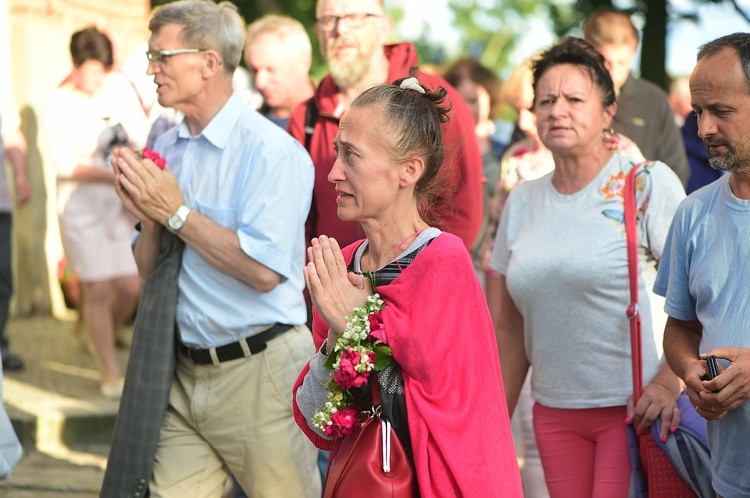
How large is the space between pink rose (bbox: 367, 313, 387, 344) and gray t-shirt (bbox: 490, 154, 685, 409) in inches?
58.8

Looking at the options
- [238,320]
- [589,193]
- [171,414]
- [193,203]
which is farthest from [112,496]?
[589,193]

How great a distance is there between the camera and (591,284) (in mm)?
4492

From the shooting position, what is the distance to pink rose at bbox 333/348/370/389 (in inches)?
125

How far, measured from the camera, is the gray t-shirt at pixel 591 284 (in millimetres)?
4480

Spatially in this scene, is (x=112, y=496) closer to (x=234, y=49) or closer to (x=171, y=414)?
(x=171, y=414)

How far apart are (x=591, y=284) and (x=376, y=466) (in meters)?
1.65

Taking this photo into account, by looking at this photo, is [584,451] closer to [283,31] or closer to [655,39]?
[283,31]

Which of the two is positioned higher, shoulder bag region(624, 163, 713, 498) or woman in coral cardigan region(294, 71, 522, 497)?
woman in coral cardigan region(294, 71, 522, 497)

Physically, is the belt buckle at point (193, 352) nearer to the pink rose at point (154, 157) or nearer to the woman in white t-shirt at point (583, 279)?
the pink rose at point (154, 157)

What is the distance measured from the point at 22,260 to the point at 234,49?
7.03m

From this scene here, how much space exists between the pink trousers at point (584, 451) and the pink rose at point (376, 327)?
1.63 meters

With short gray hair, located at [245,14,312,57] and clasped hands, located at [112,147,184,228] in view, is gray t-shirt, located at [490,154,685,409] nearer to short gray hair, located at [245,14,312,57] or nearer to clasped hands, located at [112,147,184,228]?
clasped hands, located at [112,147,184,228]

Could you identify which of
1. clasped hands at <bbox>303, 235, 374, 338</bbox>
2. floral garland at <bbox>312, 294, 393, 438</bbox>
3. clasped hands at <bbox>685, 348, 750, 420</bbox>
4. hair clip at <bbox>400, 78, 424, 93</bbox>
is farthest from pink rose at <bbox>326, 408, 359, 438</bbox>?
clasped hands at <bbox>685, 348, 750, 420</bbox>

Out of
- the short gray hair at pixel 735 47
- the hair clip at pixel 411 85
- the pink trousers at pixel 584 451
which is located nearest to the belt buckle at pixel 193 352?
the pink trousers at pixel 584 451
